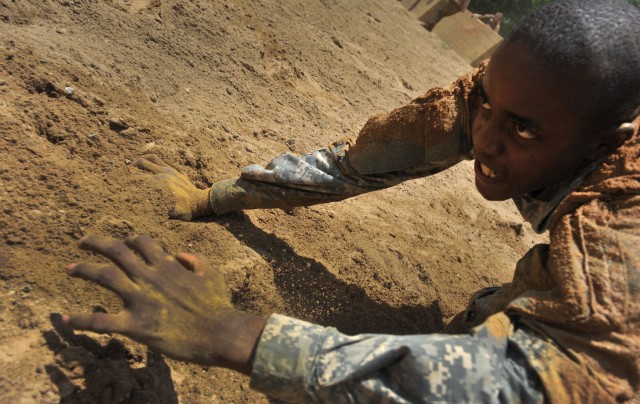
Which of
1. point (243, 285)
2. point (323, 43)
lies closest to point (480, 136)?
point (243, 285)

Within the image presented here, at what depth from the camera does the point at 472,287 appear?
2617 millimetres

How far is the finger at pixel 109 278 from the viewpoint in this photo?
118cm

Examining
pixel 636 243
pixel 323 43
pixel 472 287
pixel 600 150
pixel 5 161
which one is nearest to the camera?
pixel 636 243

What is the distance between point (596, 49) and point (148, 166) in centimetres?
168

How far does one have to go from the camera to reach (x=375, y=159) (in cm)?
191

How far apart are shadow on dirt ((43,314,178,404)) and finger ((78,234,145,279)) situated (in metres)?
0.27

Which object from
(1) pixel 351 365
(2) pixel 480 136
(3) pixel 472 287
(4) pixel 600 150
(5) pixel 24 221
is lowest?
(5) pixel 24 221

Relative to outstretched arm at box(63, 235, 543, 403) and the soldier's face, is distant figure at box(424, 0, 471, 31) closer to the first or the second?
the soldier's face

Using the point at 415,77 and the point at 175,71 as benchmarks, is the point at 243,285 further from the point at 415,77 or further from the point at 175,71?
the point at 415,77

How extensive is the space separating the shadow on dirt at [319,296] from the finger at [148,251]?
723 mm

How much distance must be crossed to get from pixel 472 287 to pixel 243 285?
4.72 ft

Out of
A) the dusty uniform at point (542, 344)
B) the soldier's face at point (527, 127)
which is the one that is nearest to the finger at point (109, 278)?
the dusty uniform at point (542, 344)

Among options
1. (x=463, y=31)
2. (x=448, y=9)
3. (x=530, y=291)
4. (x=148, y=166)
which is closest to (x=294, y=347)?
(x=530, y=291)

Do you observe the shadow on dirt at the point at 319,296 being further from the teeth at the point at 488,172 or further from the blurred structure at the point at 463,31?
the blurred structure at the point at 463,31
